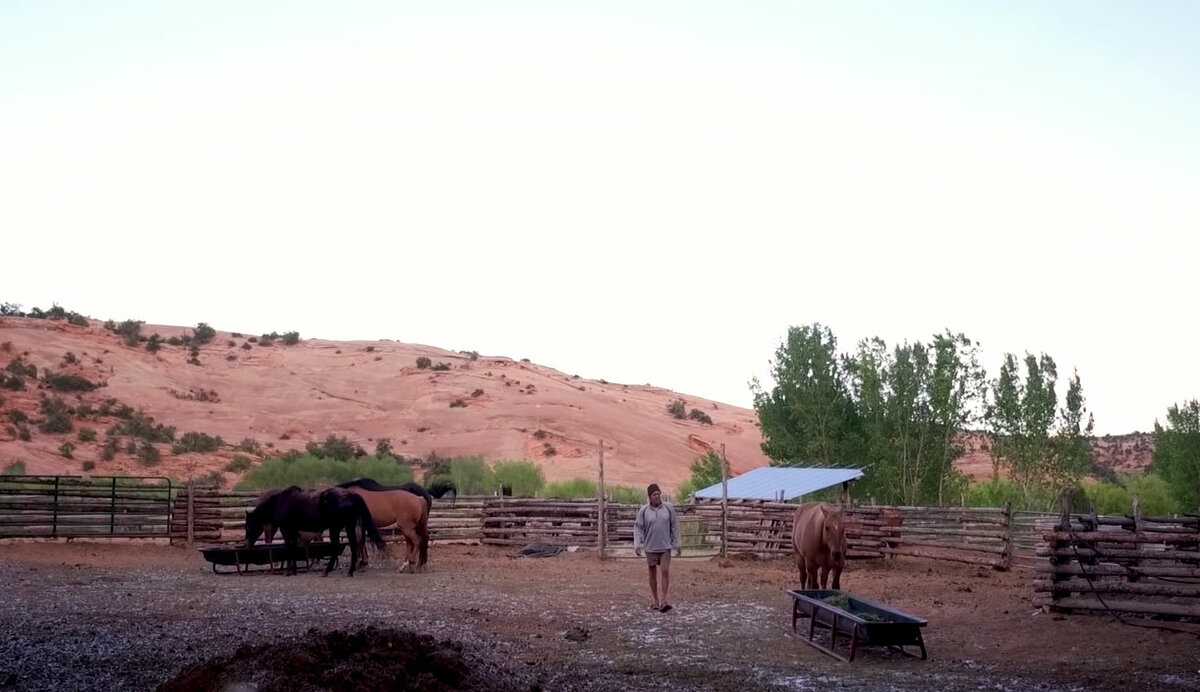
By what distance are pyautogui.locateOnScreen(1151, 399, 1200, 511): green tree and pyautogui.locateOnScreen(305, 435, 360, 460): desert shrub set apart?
29553 mm

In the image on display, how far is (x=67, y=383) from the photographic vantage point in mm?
49375

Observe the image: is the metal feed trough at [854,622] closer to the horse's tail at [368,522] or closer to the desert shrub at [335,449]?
the horse's tail at [368,522]

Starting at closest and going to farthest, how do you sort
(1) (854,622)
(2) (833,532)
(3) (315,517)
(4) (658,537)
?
(1) (854,622), (2) (833,532), (4) (658,537), (3) (315,517)

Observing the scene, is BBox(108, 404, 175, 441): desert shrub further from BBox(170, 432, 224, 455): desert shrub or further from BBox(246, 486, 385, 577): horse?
BBox(246, 486, 385, 577): horse

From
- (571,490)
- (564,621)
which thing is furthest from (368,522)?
(571,490)

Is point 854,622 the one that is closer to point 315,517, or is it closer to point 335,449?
point 315,517

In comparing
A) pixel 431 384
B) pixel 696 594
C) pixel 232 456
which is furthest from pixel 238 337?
pixel 696 594

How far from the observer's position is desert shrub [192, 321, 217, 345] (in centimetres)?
6889

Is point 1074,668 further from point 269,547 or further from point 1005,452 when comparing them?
point 1005,452

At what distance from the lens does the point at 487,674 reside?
8258 millimetres

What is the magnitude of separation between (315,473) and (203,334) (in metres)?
36.4

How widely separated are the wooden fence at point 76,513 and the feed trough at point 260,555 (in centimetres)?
480

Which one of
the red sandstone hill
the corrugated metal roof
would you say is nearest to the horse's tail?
the corrugated metal roof

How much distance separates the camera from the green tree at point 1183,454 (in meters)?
32.2
